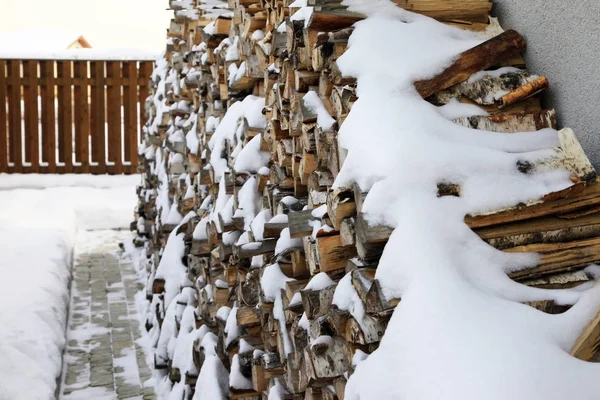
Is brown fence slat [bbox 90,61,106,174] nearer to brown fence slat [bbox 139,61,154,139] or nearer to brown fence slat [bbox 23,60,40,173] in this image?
brown fence slat [bbox 139,61,154,139]

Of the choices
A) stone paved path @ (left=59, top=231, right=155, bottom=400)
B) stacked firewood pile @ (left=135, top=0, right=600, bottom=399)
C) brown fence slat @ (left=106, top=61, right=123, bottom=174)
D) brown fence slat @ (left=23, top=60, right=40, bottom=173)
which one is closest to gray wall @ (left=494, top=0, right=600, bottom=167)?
stacked firewood pile @ (left=135, top=0, right=600, bottom=399)

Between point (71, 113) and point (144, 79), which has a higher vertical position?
point (144, 79)

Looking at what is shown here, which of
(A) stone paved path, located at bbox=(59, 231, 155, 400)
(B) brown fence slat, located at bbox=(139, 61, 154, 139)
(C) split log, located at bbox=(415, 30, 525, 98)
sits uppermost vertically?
(C) split log, located at bbox=(415, 30, 525, 98)

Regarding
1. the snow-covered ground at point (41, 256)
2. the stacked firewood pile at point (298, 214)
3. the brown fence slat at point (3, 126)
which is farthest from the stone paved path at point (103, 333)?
the brown fence slat at point (3, 126)

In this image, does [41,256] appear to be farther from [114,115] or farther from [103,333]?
[114,115]

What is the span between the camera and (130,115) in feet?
34.4

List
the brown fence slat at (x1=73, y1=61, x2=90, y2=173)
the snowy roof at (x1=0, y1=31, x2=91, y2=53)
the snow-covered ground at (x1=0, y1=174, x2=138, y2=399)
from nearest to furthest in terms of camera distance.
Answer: the snow-covered ground at (x1=0, y1=174, x2=138, y2=399) < the brown fence slat at (x1=73, y1=61, x2=90, y2=173) < the snowy roof at (x1=0, y1=31, x2=91, y2=53)

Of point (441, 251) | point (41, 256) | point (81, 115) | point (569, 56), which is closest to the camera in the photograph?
point (441, 251)

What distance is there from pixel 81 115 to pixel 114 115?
0.43 meters

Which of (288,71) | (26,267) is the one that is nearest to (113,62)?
(26,267)

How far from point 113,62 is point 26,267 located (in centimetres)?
529

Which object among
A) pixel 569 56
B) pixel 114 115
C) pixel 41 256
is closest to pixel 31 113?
pixel 114 115

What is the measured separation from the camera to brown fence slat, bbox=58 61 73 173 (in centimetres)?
1024

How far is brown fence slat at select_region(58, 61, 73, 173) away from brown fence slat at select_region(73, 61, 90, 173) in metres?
0.07
